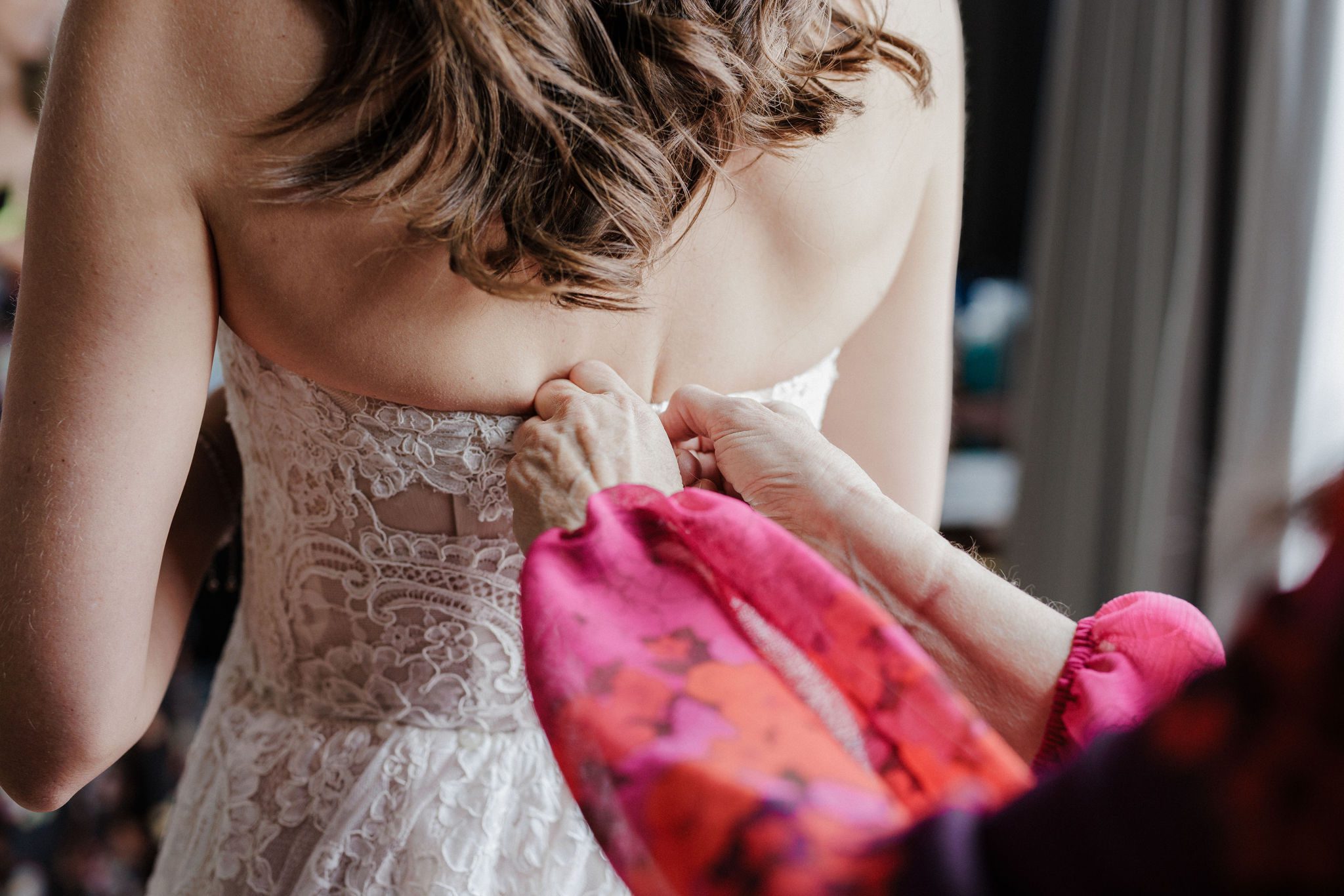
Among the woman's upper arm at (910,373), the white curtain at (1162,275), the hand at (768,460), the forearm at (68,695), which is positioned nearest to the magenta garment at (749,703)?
the hand at (768,460)

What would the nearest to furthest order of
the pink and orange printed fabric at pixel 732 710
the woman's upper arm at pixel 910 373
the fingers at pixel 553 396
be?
the pink and orange printed fabric at pixel 732 710, the fingers at pixel 553 396, the woman's upper arm at pixel 910 373

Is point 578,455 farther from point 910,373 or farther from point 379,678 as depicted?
point 910,373

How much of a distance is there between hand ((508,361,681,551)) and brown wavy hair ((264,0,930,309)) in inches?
3.1

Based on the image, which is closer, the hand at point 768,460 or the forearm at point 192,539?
the hand at point 768,460

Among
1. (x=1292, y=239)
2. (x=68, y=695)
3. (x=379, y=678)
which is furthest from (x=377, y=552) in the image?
(x=1292, y=239)

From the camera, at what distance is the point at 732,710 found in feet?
1.47

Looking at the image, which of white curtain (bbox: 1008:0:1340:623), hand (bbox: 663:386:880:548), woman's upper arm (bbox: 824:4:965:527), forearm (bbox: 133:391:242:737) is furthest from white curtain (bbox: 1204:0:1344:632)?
forearm (bbox: 133:391:242:737)

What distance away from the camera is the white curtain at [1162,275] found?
178 cm

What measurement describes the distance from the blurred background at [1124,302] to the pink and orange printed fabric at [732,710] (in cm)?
67

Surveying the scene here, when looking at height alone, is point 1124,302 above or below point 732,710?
below

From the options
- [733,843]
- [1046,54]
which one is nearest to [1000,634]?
[733,843]

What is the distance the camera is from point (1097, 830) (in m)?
0.30

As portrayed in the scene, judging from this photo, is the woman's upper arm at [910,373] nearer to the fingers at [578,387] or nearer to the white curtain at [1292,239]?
the fingers at [578,387]

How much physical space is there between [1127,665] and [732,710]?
279 mm
